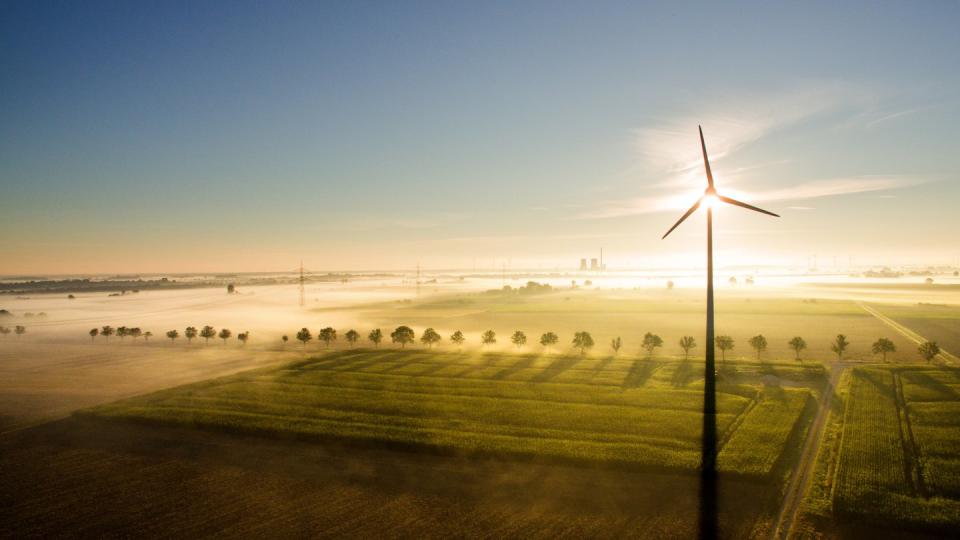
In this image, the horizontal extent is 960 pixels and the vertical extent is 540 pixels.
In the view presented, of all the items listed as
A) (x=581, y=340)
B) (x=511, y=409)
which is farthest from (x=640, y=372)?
(x=511, y=409)

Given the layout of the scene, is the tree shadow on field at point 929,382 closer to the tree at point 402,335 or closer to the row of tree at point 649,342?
the row of tree at point 649,342

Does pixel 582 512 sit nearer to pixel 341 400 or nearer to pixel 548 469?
pixel 548 469

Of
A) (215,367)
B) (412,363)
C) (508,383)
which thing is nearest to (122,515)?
(508,383)

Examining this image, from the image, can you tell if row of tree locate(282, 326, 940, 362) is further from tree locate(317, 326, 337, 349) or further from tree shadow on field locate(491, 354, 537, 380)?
tree shadow on field locate(491, 354, 537, 380)

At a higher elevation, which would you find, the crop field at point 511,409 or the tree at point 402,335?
the tree at point 402,335

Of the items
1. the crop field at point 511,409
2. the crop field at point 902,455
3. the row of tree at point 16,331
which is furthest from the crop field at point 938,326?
the row of tree at point 16,331
